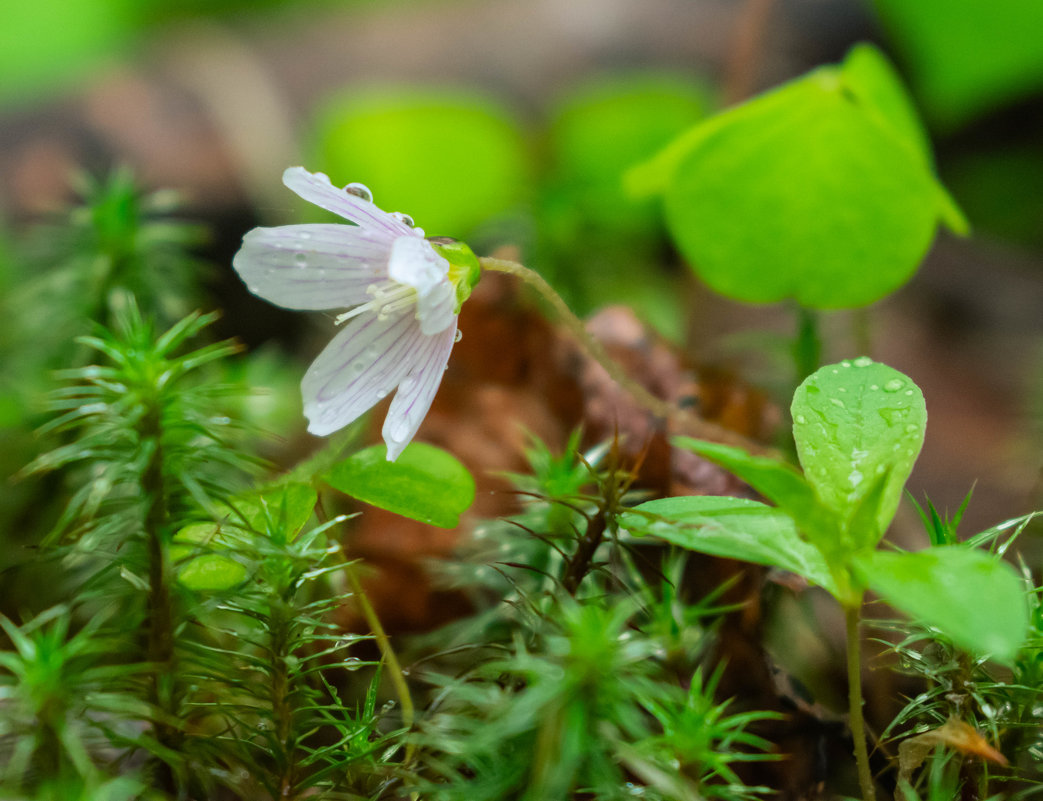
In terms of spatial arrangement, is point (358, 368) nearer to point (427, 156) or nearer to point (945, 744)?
point (945, 744)

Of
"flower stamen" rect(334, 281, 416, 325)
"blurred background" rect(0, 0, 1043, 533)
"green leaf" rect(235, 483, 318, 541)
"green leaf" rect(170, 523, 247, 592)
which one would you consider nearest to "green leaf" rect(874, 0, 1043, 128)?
"blurred background" rect(0, 0, 1043, 533)

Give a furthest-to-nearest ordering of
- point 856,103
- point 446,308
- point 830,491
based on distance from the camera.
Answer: point 856,103 < point 446,308 < point 830,491

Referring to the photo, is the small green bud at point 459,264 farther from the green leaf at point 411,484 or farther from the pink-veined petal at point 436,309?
the green leaf at point 411,484

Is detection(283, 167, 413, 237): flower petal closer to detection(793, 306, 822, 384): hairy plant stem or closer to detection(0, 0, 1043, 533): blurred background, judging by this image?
detection(793, 306, 822, 384): hairy plant stem

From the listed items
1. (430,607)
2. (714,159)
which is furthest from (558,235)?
(430,607)

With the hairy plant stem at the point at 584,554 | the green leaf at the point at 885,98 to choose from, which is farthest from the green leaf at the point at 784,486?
the green leaf at the point at 885,98

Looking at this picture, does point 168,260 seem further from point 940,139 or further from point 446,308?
point 940,139
